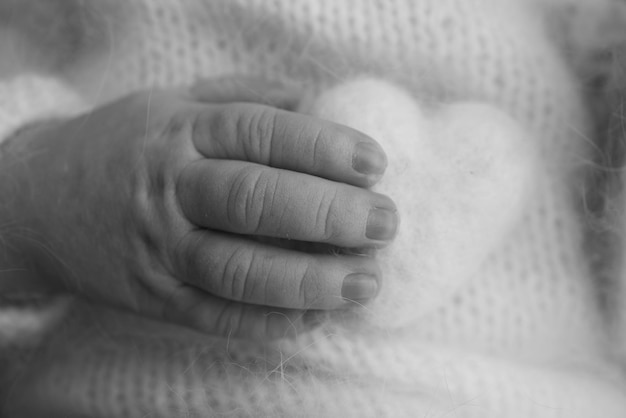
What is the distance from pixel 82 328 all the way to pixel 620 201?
0.57m

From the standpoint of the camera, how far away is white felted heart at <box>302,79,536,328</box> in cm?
46

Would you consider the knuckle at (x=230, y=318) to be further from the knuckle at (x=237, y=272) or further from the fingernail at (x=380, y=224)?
the fingernail at (x=380, y=224)

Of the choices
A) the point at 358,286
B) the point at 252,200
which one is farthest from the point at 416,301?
the point at 252,200

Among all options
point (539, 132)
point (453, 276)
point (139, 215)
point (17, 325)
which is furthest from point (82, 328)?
point (539, 132)

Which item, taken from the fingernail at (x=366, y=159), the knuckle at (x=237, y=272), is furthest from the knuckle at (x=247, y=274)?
the fingernail at (x=366, y=159)

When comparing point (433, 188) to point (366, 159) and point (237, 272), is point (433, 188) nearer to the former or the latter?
point (366, 159)

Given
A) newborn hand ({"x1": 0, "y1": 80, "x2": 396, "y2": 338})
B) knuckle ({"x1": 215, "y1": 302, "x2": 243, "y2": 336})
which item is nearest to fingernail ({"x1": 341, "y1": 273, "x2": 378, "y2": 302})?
newborn hand ({"x1": 0, "y1": 80, "x2": 396, "y2": 338})

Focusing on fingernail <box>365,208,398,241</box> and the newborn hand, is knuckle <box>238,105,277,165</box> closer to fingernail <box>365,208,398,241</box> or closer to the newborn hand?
the newborn hand

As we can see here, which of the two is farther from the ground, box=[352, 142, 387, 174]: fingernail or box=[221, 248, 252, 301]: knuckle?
box=[352, 142, 387, 174]: fingernail

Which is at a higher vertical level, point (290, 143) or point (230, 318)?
point (290, 143)

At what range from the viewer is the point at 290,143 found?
0.46 meters

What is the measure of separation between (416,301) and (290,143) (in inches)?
6.6

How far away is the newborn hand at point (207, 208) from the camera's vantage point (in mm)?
446

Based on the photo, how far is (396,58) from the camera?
56 cm
